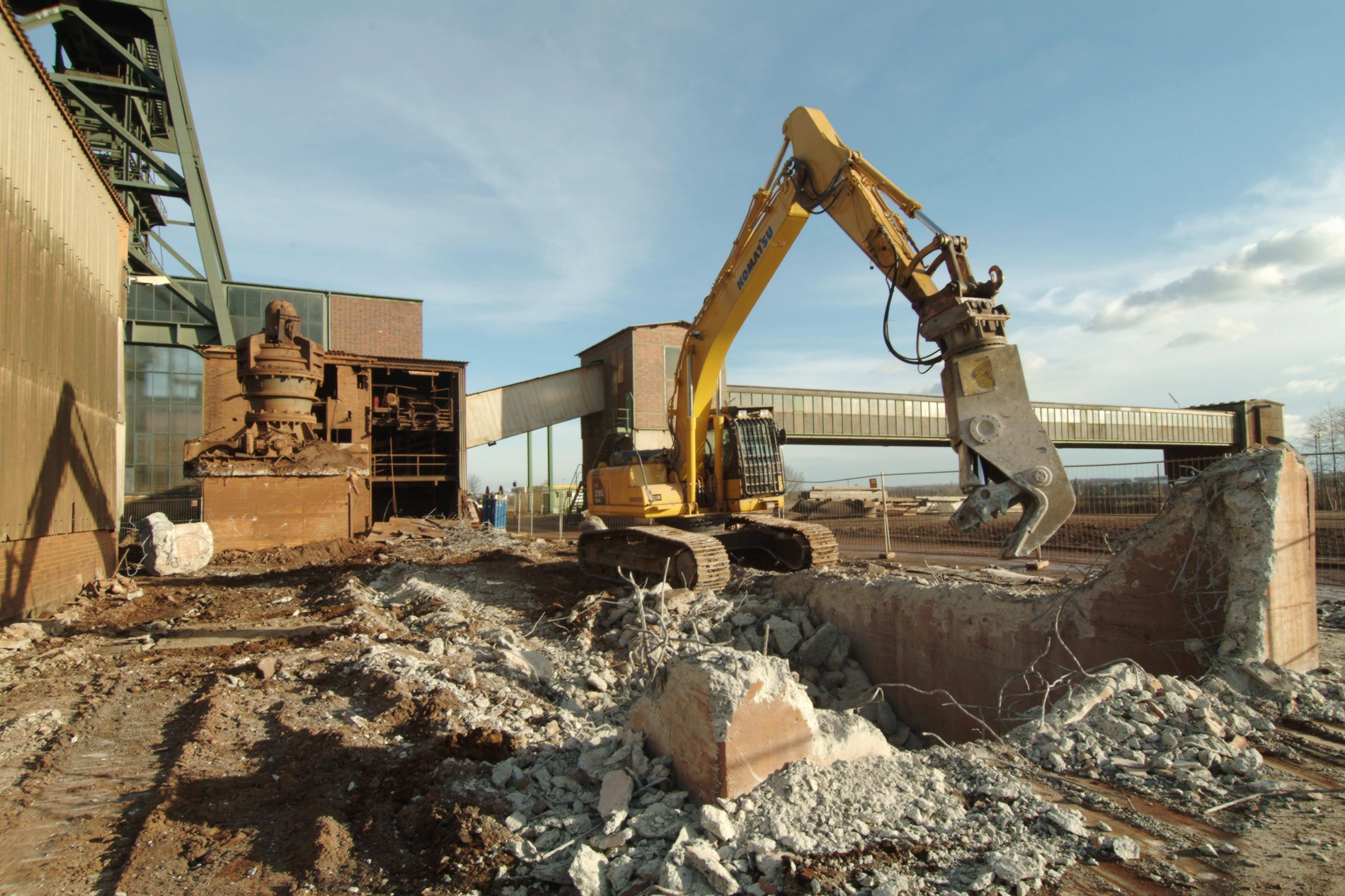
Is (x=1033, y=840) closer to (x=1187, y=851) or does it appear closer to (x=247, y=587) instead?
(x=1187, y=851)

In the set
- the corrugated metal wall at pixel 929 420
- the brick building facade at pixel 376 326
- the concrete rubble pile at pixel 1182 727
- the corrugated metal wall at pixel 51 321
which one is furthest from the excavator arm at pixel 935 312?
the brick building facade at pixel 376 326

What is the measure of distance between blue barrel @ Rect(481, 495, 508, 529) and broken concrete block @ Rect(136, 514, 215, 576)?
11.3 m

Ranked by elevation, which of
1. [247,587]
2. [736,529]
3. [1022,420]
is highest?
[1022,420]

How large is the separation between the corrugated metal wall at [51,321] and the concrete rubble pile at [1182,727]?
34.2 feet

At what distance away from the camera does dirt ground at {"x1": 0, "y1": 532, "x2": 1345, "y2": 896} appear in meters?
3.16

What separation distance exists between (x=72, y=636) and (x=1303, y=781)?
11.3 m

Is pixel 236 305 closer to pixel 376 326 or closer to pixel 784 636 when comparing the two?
pixel 376 326

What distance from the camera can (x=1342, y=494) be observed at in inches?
458

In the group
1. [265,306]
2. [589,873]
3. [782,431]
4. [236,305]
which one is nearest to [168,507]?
[236,305]

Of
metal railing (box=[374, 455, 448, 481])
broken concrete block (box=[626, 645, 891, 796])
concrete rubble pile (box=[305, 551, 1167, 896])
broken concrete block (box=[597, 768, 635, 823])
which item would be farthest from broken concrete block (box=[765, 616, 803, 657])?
metal railing (box=[374, 455, 448, 481])

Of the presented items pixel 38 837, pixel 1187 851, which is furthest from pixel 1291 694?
pixel 38 837

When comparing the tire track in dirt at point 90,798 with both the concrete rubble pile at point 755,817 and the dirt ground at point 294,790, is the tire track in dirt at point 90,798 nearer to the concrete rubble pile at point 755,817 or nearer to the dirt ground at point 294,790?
the dirt ground at point 294,790

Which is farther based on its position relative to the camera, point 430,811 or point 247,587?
point 247,587

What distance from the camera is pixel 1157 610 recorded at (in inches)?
208
